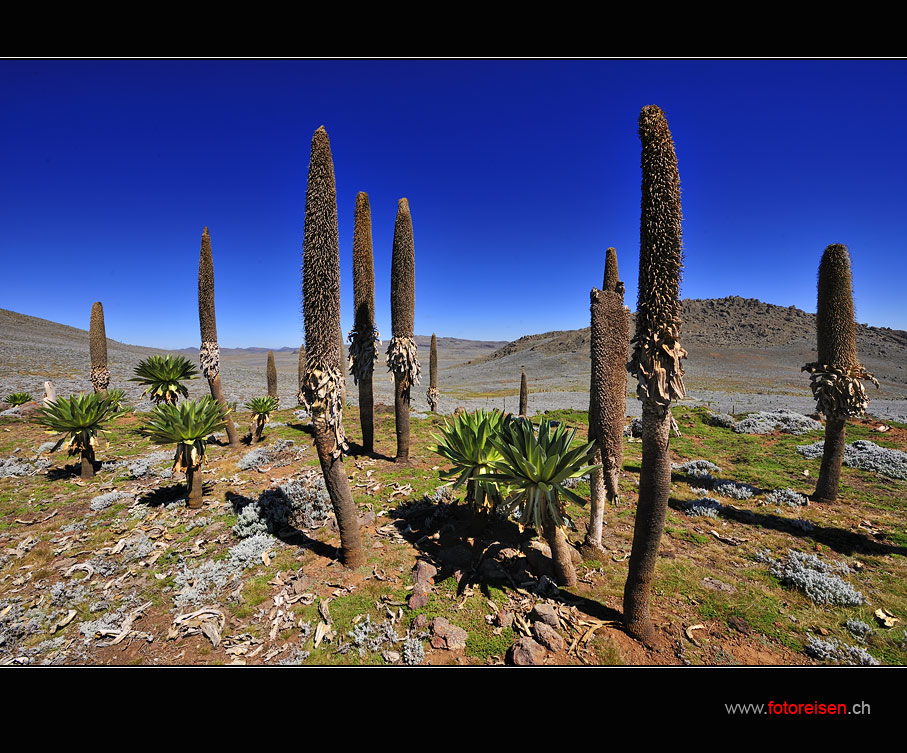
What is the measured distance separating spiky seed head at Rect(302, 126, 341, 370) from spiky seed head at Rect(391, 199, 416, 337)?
4989mm

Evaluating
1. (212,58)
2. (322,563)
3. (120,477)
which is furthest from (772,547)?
(120,477)

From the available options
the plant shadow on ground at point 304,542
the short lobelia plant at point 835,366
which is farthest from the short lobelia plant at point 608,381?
the short lobelia plant at point 835,366

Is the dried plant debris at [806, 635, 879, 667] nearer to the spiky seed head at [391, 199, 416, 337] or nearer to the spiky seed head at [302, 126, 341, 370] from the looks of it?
the spiky seed head at [302, 126, 341, 370]

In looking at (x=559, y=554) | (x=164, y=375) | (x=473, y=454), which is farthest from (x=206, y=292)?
(x=559, y=554)

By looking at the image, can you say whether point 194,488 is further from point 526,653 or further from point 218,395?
point 526,653

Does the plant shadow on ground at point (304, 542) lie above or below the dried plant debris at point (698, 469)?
below

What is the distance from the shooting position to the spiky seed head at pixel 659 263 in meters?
3.45

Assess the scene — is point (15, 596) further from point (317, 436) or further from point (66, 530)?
point (317, 436)

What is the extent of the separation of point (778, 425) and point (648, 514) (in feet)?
54.4

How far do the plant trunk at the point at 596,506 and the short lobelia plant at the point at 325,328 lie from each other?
400 cm

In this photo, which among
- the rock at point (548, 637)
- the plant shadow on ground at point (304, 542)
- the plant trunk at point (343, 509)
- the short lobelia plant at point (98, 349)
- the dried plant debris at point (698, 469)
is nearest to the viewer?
the rock at point (548, 637)

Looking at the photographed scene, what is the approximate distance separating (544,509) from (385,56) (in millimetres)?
5932

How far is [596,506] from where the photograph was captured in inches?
236

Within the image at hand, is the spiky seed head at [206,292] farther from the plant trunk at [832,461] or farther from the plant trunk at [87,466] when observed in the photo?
the plant trunk at [832,461]
